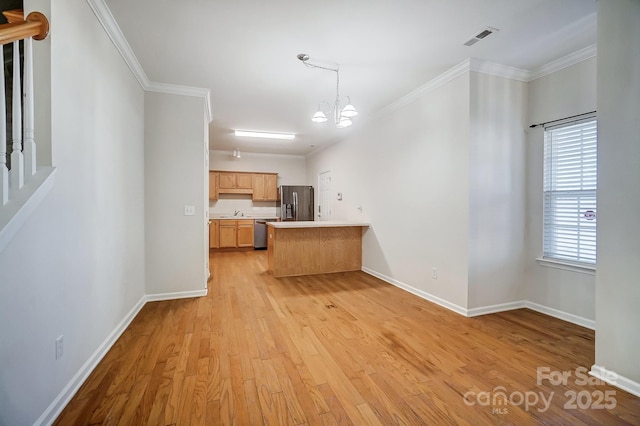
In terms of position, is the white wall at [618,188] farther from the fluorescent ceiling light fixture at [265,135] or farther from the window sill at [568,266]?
the fluorescent ceiling light fixture at [265,135]

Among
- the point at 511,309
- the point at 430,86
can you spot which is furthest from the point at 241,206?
the point at 511,309

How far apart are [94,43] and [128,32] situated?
0.44m

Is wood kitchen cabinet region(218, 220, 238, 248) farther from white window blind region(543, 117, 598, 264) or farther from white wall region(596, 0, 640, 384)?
white wall region(596, 0, 640, 384)

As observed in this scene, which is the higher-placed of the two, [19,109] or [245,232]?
[19,109]

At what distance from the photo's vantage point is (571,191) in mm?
2832

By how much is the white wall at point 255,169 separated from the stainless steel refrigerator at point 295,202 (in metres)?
0.39

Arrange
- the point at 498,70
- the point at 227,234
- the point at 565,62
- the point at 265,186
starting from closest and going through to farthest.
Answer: the point at 565,62
the point at 498,70
the point at 227,234
the point at 265,186

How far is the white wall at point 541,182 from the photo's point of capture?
268 centimetres

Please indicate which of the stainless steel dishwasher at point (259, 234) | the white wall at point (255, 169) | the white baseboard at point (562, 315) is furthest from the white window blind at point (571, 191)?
the stainless steel dishwasher at point (259, 234)

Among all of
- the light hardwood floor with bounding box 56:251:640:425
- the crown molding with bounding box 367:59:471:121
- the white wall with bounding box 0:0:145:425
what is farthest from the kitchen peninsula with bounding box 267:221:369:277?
the white wall with bounding box 0:0:145:425

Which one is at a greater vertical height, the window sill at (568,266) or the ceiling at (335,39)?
the ceiling at (335,39)

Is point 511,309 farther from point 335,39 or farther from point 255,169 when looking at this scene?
point 255,169

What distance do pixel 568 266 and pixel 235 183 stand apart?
6895 millimetres

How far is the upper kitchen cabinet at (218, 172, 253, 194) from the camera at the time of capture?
7383 mm
